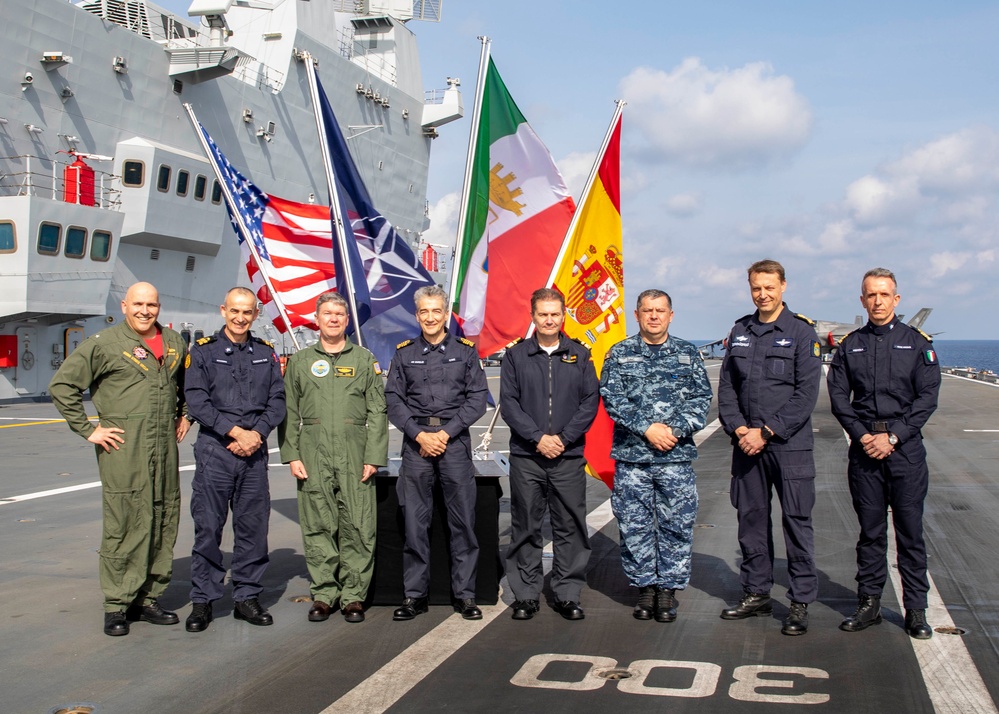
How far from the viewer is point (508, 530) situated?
7961 millimetres

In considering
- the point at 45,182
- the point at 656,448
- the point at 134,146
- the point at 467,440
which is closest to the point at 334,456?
the point at 467,440

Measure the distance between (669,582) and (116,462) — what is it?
10.6 ft

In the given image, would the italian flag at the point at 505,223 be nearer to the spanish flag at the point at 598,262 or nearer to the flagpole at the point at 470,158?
the flagpole at the point at 470,158

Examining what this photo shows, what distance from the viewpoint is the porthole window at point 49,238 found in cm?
2173

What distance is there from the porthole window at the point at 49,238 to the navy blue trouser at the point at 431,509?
1966 cm

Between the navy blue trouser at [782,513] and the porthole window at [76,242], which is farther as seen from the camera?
the porthole window at [76,242]

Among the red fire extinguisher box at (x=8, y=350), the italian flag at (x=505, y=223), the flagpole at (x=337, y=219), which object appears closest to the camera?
the flagpole at (x=337, y=219)

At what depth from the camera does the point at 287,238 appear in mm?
8188

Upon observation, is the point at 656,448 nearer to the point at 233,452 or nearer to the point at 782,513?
the point at 782,513

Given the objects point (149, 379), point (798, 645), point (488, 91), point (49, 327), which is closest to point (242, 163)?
point (49, 327)

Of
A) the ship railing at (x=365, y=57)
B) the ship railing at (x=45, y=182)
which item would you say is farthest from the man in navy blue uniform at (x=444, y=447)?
the ship railing at (x=365, y=57)

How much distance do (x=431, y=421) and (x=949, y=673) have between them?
296 cm

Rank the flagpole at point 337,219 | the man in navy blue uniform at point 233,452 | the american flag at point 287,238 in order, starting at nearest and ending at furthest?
the man in navy blue uniform at point 233,452, the flagpole at point 337,219, the american flag at point 287,238

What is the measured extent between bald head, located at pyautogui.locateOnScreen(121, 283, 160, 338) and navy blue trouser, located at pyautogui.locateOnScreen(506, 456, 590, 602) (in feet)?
7.55
